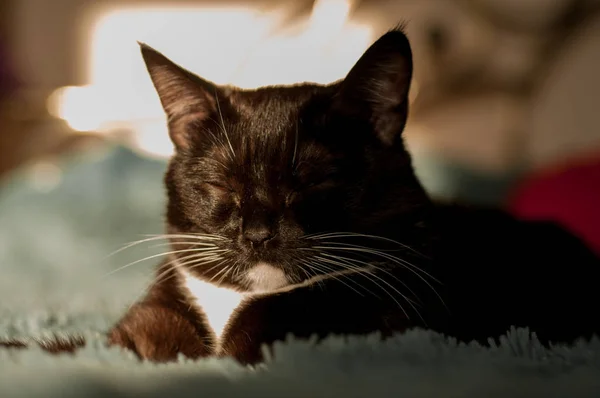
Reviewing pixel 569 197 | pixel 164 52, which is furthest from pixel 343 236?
Answer: pixel 164 52

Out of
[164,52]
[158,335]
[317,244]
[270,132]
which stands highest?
[164,52]

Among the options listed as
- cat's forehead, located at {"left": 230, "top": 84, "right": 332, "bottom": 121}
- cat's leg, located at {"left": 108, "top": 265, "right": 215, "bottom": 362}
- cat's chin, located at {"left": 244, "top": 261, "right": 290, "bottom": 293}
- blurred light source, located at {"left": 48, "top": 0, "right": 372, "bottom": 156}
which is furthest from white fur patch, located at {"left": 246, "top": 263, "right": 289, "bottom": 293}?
blurred light source, located at {"left": 48, "top": 0, "right": 372, "bottom": 156}

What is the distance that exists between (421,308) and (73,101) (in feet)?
7.34

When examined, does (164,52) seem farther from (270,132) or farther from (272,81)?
(270,132)

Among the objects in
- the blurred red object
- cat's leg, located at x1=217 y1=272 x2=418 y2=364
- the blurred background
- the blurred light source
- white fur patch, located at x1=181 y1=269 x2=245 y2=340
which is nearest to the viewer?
cat's leg, located at x1=217 y1=272 x2=418 y2=364

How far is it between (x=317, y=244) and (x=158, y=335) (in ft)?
0.88

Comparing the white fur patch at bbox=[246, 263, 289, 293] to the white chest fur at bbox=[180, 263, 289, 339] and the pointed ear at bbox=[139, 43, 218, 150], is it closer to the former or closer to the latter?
the white chest fur at bbox=[180, 263, 289, 339]

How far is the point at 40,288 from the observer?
142cm

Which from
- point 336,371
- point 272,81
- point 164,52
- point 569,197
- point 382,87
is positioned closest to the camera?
point 336,371

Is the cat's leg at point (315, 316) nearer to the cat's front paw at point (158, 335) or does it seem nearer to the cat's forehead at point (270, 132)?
the cat's front paw at point (158, 335)

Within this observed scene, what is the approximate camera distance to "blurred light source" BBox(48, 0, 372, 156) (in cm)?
249

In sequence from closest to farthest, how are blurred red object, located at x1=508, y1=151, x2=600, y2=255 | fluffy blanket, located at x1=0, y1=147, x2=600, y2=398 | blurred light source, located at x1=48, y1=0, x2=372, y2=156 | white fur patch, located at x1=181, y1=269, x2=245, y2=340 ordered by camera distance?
fluffy blanket, located at x1=0, y1=147, x2=600, y2=398
white fur patch, located at x1=181, y1=269, x2=245, y2=340
blurred red object, located at x1=508, y1=151, x2=600, y2=255
blurred light source, located at x1=48, y1=0, x2=372, y2=156

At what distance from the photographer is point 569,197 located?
1619 mm

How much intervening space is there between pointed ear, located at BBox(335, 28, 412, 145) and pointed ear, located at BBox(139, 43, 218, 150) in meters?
0.22
